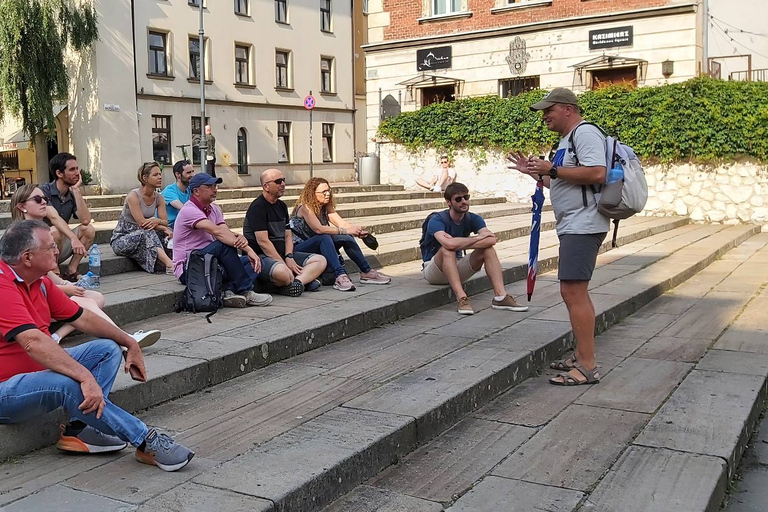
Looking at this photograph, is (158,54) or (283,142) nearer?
(158,54)

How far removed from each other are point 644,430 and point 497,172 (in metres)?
15.7

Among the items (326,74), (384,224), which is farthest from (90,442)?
(326,74)

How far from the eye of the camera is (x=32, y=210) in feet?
20.8

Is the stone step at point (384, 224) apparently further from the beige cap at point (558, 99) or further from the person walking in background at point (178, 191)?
the beige cap at point (558, 99)

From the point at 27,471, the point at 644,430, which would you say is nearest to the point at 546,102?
the point at 644,430

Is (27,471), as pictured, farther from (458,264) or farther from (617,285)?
(617,285)

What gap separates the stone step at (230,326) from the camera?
456cm

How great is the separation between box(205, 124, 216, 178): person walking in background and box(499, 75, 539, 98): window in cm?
982

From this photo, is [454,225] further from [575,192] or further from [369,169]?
[369,169]

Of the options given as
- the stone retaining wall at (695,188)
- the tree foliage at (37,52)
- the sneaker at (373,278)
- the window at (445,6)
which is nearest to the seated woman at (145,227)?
the sneaker at (373,278)

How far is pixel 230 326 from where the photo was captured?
6117mm

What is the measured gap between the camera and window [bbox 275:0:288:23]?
3506 centimetres

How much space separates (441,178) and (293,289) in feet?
39.5

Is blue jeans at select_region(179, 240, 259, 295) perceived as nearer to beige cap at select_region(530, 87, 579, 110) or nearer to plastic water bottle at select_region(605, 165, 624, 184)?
beige cap at select_region(530, 87, 579, 110)
